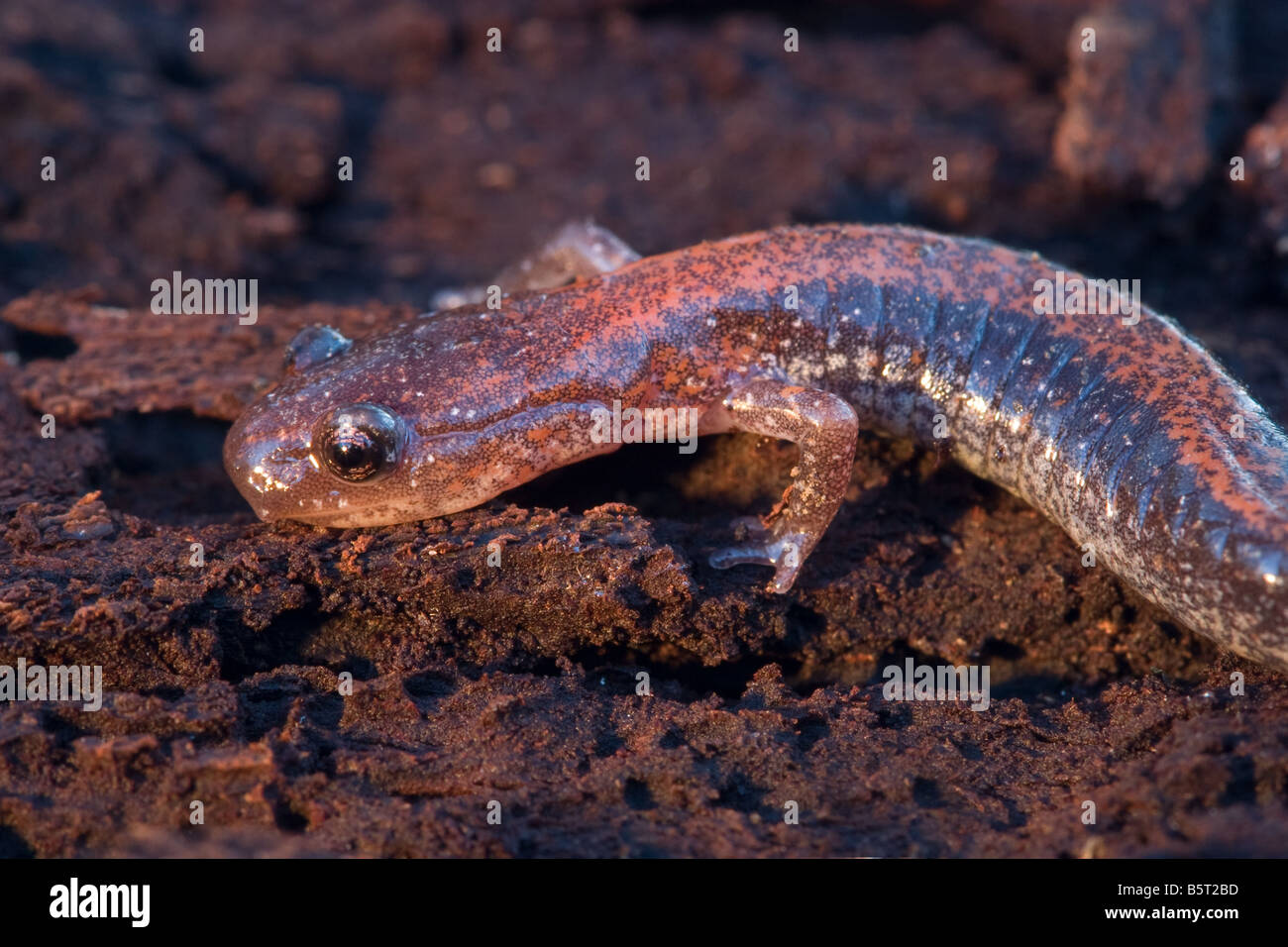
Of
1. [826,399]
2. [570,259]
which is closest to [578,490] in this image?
[826,399]

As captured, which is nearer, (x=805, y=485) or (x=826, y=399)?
(x=805, y=485)

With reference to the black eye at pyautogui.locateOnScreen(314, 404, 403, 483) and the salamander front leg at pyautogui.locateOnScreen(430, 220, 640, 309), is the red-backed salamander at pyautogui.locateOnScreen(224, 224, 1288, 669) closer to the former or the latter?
the black eye at pyautogui.locateOnScreen(314, 404, 403, 483)

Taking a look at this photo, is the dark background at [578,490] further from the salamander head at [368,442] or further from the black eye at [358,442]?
the black eye at [358,442]

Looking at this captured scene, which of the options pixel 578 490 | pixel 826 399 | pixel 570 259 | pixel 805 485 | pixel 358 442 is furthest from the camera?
pixel 570 259

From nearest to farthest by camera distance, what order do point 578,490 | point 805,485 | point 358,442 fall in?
1. point 358,442
2. point 805,485
3. point 578,490

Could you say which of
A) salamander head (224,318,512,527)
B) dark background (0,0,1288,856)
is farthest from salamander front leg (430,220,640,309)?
salamander head (224,318,512,527)

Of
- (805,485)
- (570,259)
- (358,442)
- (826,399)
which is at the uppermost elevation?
(570,259)

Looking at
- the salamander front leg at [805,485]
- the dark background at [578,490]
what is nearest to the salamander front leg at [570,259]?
the dark background at [578,490]

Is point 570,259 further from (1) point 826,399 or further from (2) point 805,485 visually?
(2) point 805,485
